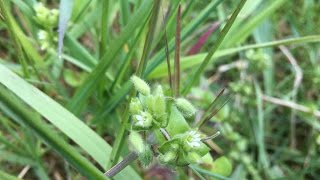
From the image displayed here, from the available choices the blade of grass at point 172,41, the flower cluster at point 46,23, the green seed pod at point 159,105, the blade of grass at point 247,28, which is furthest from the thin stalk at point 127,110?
the blade of grass at point 247,28

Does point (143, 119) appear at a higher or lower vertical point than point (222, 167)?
higher

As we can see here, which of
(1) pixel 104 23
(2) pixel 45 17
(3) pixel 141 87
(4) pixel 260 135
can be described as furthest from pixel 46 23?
(4) pixel 260 135

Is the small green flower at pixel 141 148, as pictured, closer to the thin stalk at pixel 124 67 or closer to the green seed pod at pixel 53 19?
the thin stalk at pixel 124 67

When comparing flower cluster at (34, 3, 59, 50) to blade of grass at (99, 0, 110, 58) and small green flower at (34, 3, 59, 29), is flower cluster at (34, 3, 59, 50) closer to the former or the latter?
small green flower at (34, 3, 59, 29)

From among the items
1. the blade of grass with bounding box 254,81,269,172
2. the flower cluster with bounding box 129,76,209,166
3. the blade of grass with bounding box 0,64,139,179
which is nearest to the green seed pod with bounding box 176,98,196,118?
the flower cluster with bounding box 129,76,209,166

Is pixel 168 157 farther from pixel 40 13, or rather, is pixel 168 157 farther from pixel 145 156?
pixel 40 13

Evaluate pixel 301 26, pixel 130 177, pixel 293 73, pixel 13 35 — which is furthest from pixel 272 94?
pixel 13 35
